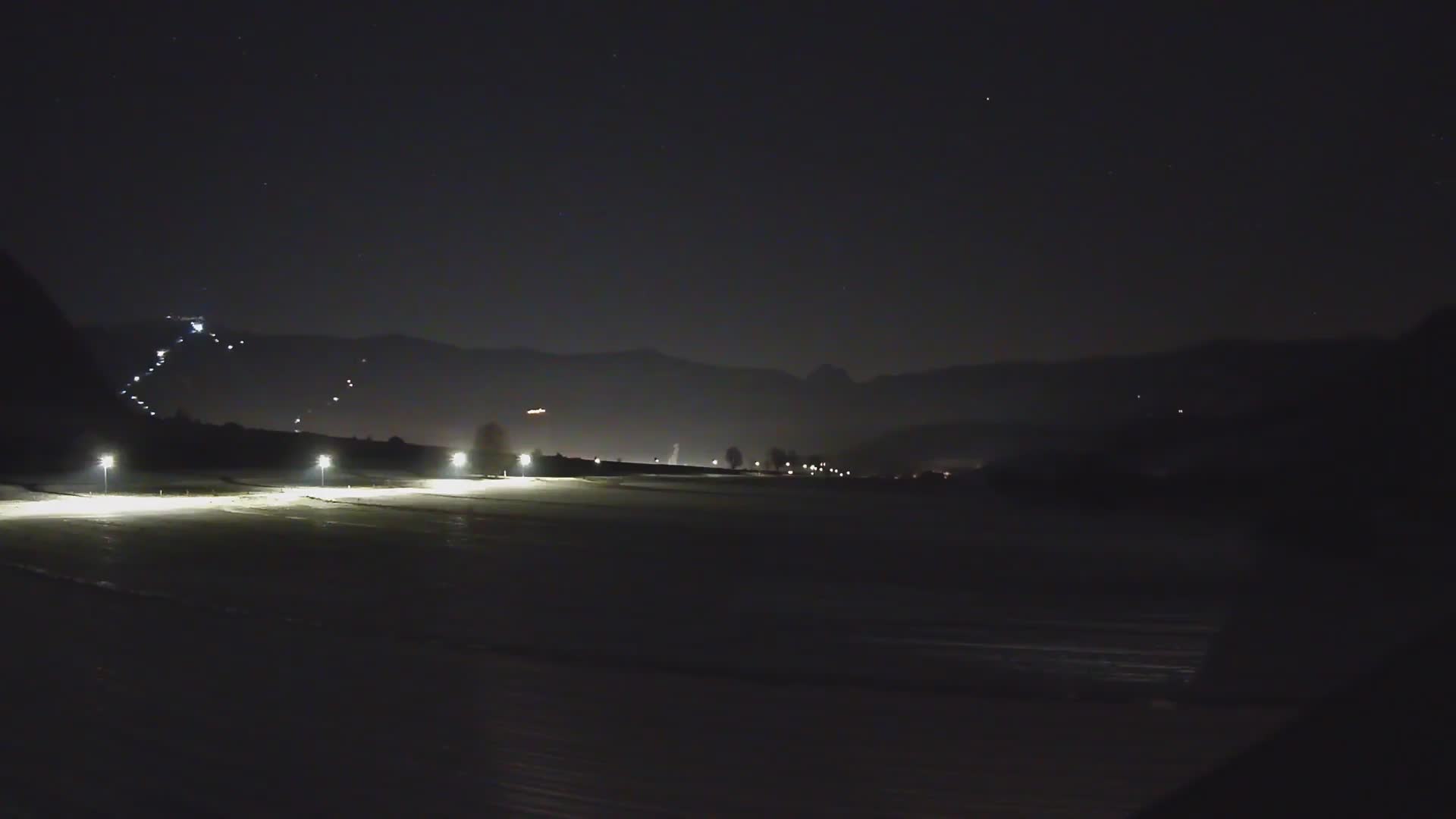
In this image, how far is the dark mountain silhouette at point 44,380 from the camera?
45.9 m

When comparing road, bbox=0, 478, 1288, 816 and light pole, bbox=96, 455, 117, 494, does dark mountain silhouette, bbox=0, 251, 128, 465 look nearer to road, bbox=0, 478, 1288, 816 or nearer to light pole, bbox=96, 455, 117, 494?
light pole, bbox=96, 455, 117, 494

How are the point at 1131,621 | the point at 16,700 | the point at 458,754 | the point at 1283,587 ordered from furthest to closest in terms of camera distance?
→ the point at 1283,587
the point at 1131,621
the point at 16,700
the point at 458,754

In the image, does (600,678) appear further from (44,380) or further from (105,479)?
(44,380)

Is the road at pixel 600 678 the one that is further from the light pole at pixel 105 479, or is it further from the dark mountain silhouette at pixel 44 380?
the dark mountain silhouette at pixel 44 380

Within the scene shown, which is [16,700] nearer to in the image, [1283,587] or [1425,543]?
[1283,587]

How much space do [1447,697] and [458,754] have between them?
4439 mm

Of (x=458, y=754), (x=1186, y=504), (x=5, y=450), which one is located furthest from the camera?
(x=5, y=450)

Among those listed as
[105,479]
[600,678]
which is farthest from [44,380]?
[600,678]

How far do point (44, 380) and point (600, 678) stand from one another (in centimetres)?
5849

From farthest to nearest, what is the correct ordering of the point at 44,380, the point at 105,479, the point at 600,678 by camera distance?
the point at 44,380, the point at 105,479, the point at 600,678

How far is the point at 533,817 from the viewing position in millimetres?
5125

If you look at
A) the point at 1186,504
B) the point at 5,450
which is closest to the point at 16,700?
the point at 1186,504

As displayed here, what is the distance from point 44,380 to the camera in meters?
56.9

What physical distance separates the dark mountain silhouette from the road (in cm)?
3411
